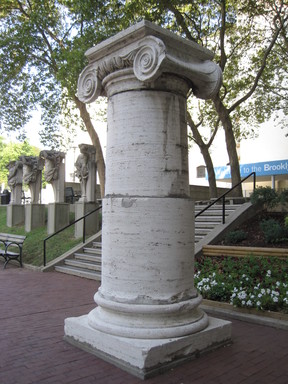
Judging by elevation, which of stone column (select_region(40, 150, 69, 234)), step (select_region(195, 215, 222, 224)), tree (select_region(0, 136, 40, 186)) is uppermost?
tree (select_region(0, 136, 40, 186))

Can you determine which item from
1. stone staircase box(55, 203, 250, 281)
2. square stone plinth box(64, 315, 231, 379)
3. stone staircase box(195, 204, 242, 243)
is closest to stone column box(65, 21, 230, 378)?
square stone plinth box(64, 315, 231, 379)

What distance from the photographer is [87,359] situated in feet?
14.2

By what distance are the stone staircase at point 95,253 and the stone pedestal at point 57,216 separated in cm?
290

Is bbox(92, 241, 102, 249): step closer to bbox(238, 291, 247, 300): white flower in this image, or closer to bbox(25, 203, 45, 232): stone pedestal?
bbox(25, 203, 45, 232): stone pedestal

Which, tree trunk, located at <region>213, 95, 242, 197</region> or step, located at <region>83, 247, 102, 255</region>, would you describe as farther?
tree trunk, located at <region>213, 95, 242, 197</region>

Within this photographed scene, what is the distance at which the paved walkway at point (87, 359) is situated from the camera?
153 inches

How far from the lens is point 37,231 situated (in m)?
16.4

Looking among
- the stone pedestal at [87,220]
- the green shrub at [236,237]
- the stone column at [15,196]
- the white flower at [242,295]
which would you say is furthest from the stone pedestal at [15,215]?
the white flower at [242,295]

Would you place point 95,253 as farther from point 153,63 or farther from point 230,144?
point 153,63

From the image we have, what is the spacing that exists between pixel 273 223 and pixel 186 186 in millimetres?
5968

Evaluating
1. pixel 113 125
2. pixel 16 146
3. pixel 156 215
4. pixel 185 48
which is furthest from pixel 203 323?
pixel 16 146

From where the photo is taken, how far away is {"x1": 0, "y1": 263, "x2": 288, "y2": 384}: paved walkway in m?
3.88

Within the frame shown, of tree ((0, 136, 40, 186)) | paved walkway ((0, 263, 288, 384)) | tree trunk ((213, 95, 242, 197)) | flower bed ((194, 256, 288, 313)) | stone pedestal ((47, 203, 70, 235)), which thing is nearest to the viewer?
paved walkway ((0, 263, 288, 384))

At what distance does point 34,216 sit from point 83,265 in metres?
6.64
